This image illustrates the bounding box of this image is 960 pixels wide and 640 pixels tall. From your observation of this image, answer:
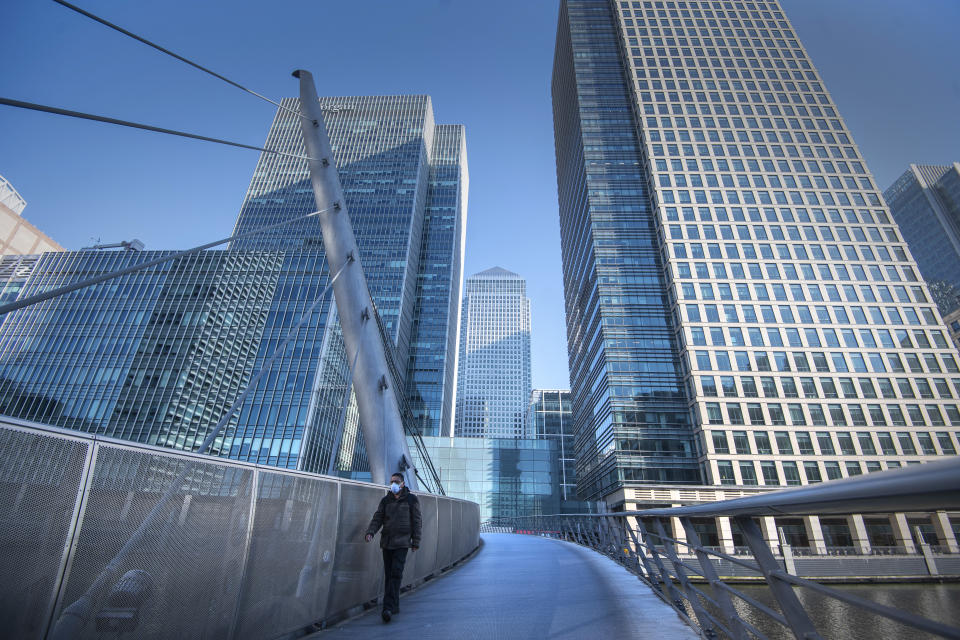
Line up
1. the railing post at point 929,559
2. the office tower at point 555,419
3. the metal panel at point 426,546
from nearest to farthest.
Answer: the metal panel at point 426,546 → the railing post at point 929,559 → the office tower at point 555,419

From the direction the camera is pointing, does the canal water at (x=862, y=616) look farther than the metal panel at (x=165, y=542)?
Yes

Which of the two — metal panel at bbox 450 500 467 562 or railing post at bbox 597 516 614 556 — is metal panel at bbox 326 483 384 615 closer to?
metal panel at bbox 450 500 467 562

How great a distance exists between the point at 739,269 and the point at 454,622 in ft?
200

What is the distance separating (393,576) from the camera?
5.77 m

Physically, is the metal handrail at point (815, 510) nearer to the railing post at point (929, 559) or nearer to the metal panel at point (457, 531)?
the metal panel at point (457, 531)

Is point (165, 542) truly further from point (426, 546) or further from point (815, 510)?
point (426, 546)

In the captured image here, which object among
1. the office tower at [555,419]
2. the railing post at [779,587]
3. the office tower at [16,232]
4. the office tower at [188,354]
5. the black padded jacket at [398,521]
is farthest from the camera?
the office tower at [555,419]

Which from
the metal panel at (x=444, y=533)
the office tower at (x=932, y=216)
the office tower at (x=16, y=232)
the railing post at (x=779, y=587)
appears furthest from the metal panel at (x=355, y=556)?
the office tower at (x=932, y=216)

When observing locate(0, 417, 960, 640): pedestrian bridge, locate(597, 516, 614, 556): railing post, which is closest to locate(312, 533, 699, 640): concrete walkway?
locate(0, 417, 960, 640): pedestrian bridge

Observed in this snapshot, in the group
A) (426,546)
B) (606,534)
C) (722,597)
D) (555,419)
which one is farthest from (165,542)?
(555,419)

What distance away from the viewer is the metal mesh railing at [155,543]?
265 cm

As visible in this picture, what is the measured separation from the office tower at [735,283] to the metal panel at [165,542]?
51.3 m

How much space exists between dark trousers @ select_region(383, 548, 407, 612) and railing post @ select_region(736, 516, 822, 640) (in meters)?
4.29

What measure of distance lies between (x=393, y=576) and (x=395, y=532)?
52 centimetres
